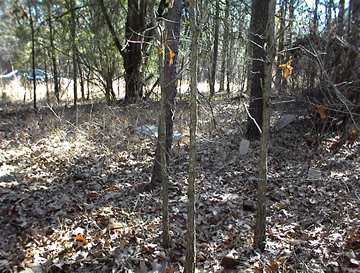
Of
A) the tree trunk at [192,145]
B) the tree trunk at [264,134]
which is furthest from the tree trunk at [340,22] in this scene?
the tree trunk at [192,145]

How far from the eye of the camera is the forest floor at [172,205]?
3.95m

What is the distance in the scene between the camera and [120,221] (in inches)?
188

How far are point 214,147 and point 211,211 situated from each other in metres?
2.99

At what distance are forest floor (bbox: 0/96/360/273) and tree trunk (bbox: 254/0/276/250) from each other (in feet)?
0.81

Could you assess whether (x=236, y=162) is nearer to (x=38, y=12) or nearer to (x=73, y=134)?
(x=73, y=134)

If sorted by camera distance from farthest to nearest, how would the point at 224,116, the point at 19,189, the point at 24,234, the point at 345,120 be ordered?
the point at 224,116 < the point at 345,120 < the point at 19,189 < the point at 24,234

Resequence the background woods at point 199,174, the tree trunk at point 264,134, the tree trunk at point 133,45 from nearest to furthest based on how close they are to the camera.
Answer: the tree trunk at point 264,134 < the background woods at point 199,174 < the tree trunk at point 133,45

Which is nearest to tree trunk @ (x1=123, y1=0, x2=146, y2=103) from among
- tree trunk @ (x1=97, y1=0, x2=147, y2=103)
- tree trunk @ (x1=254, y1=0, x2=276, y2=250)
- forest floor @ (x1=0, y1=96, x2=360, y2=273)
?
tree trunk @ (x1=97, y1=0, x2=147, y2=103)

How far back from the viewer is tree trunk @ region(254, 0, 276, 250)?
141 inches

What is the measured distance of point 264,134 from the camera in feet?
12.5

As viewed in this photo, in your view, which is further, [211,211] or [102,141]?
[102,141]

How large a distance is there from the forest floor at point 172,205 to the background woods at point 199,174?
0.07 feet

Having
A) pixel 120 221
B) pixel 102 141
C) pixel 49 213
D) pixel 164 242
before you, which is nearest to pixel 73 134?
pixel 102 141

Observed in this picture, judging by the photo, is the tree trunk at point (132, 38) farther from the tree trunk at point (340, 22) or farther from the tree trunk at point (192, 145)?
the tree trunk at point (192, 145)
